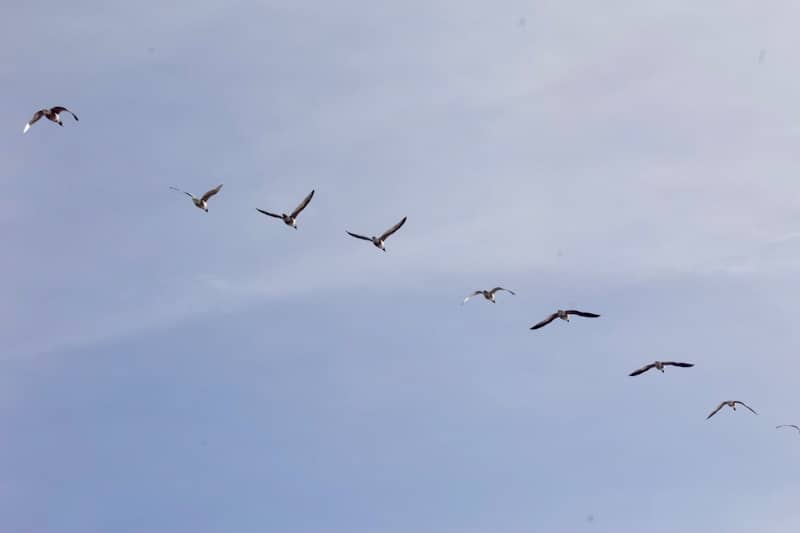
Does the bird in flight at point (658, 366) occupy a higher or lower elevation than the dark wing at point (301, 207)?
lower

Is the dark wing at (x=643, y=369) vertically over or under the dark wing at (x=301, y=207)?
under

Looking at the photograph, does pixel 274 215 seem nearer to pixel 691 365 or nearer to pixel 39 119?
pixel 39 119

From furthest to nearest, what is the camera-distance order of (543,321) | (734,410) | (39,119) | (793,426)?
(734,410) → (543,321) → (793,426) → (39,119)

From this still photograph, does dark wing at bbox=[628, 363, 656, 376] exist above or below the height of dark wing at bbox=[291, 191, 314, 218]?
below

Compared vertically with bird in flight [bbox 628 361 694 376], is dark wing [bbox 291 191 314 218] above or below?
above

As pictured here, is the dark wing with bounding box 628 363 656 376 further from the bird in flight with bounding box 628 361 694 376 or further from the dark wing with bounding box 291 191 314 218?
the dark wing with bounding box 291 191 314 218

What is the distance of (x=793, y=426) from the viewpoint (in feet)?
407

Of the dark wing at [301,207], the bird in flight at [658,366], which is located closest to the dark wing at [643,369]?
the bird in flight at [658,366]

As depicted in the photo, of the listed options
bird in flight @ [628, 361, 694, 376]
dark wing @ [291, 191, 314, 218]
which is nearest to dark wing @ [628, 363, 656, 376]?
bird in flight @ [628, 361, 694, 376]

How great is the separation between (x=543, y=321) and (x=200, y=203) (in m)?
37.8

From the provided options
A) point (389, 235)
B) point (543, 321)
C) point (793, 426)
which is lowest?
point (793, 426)

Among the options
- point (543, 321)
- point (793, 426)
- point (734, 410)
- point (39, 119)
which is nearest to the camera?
point (39, 119)

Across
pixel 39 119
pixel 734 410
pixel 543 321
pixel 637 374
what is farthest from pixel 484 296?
pixel 39 119

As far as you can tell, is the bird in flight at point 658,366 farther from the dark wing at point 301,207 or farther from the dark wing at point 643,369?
the dark wing at point 301,207
